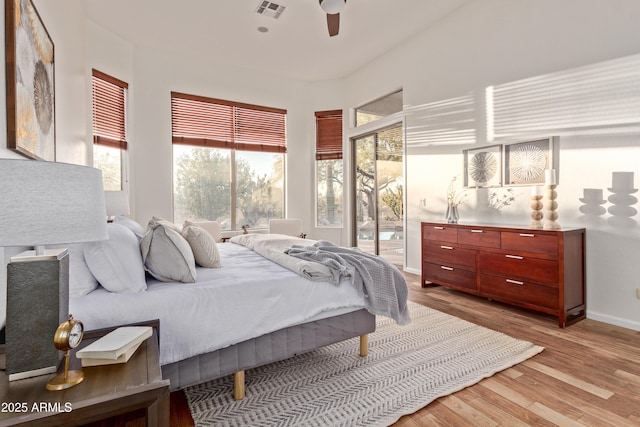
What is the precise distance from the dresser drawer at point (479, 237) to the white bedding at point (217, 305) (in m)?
1.83

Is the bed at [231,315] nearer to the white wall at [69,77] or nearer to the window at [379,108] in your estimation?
the white wall at [69,77]

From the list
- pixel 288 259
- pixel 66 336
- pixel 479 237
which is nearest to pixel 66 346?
pixel 66 336

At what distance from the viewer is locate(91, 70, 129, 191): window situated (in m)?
4.17

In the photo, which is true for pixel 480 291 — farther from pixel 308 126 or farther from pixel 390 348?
pixel 308 126

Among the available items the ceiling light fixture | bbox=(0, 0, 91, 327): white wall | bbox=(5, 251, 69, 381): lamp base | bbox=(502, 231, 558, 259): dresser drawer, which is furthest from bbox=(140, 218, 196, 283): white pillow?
bbox=(502, 231, 558, 259): dresser drawer

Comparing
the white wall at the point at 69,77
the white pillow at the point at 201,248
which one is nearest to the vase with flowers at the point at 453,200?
the white pillow at the point at 201,248

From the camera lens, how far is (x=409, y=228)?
488 cm

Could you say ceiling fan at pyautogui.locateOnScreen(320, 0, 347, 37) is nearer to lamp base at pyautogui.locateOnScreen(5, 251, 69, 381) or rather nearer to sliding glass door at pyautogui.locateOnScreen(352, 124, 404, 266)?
sliding glass door at pyautogui.locateOnScreen(352, 124, 404, 266)

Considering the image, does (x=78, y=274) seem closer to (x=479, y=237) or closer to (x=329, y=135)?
(x=479, y=237)

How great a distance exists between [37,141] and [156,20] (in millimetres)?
2909

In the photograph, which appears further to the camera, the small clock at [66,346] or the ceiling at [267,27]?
the ceiling at [267,27]

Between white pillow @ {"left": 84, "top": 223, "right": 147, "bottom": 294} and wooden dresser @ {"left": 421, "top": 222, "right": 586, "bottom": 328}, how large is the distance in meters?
3.06

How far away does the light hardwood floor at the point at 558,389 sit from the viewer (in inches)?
64.9

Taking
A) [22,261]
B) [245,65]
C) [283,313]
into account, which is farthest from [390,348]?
[245,65]
